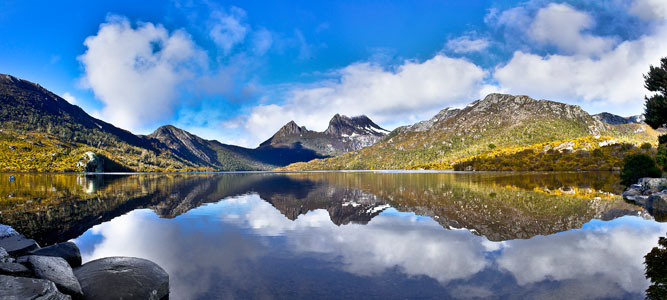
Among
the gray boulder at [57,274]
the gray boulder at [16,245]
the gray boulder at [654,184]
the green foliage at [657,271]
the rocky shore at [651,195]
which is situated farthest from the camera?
the gray boulder at [654,184]

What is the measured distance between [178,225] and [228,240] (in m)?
8.31

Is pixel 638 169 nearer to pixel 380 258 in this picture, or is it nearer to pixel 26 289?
pixel 380 258

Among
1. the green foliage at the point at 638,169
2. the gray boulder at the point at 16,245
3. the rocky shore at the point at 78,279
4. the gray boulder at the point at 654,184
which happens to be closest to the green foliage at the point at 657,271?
the rocky shore at the point at 78,279

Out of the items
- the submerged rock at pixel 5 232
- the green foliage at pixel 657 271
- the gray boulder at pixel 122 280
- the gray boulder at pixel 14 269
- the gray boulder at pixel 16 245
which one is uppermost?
the gray boulder at pixel 14 269

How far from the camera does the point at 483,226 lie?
24.0m

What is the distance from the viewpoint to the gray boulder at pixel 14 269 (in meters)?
9.64

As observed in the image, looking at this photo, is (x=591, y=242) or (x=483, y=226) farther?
(x=483, y=226)

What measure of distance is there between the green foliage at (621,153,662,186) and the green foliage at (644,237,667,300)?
4686cm

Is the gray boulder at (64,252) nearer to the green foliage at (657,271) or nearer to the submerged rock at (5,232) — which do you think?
the submerged rock at (5,232)

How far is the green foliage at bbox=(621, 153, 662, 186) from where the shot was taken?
2051 inches

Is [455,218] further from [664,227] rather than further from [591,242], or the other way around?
[664,227]

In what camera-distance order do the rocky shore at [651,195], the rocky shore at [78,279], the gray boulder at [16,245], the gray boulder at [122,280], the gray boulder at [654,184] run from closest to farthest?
1. the rocky shore at [78,279]
2. the gray boulder at [122,280]
3. the gray boulder at [16,245]
4. the rocky shore at [651,195]
5. the gray boulder at [654,184]

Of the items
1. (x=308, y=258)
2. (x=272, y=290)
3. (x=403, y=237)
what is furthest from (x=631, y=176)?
(x=272, y=290)

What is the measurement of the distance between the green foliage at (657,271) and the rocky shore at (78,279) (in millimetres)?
17873
